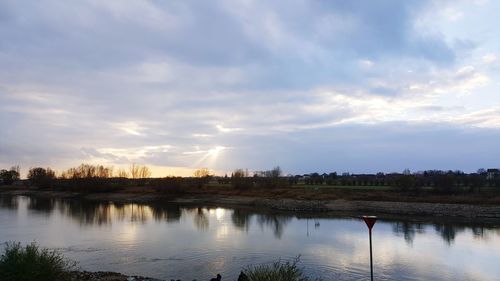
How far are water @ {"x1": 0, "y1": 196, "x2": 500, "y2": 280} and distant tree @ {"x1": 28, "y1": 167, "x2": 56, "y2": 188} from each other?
341ft

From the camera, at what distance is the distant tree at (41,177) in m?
145

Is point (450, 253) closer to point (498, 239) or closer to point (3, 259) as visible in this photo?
point (498, 239)

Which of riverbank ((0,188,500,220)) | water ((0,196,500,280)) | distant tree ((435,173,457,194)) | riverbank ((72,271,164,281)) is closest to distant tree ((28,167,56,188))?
riverbank ((0,188,500,220))

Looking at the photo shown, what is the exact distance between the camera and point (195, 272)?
22453mm

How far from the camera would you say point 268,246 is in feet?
104

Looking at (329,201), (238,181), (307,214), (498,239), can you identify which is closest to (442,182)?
(329,201)

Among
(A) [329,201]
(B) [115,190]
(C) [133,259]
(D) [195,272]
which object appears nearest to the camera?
(D) [195,272]

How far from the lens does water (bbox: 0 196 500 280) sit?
23.4 metres

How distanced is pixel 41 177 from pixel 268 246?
137 m

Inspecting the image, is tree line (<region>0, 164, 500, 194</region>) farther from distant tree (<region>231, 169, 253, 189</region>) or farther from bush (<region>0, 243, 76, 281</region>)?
bush (<region>0, 243, 76, 281</region>)

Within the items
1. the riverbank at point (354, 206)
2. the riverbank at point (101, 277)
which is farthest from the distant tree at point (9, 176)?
the riverbank at point (101, 277)

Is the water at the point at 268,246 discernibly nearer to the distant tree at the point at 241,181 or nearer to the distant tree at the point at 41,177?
the distant tree at the point at 241,181

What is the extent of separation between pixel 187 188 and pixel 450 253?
262 ft

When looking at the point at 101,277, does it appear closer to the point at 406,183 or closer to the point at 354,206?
the point at 354,206
